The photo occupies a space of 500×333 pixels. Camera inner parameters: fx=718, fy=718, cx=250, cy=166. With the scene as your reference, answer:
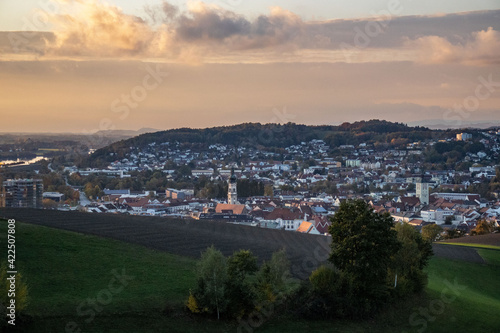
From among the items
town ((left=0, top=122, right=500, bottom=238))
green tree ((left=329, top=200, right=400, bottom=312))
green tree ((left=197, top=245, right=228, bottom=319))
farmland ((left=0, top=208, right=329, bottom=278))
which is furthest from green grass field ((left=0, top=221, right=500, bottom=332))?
town ((left=0, top=122, right=500, bottom=238))

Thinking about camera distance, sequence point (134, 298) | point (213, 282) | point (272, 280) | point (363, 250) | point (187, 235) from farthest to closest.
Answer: point (187, 235)
point (363, 250)
point (272, 280)
point (134, 298)
point (213, 282)

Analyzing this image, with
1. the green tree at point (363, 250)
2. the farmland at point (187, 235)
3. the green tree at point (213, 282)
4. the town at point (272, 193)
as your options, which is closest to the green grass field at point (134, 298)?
the green tree at point (213, 282)

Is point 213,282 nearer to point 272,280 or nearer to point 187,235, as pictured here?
point 272,280

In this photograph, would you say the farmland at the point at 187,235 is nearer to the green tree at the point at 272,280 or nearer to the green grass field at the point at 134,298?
the green grass field at the point at 134,298

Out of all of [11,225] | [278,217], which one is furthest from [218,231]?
[278,217]

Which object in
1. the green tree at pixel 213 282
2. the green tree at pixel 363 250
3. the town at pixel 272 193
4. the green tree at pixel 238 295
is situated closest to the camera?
the green tree at pixel 213 282

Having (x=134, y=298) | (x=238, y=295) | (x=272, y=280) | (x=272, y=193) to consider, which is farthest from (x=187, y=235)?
(x=272, y=193)
